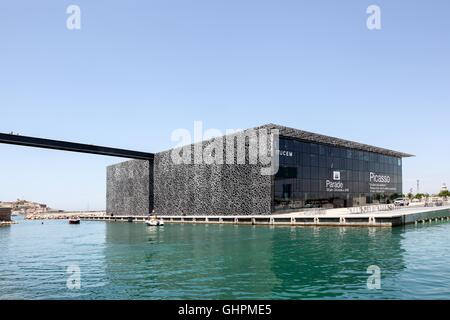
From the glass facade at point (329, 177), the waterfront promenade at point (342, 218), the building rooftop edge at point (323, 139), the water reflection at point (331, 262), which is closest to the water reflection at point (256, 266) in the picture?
the water reflection at point (331, 262)

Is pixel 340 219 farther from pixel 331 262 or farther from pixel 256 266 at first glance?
pixel 256 266

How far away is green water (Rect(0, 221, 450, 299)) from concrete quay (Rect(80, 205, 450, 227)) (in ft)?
34.2

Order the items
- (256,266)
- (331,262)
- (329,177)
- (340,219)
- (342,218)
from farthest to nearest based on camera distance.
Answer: (329,177) < (340,219) < (342,218) < (331,262) < (256,266)

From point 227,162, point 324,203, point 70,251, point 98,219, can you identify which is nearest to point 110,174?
point 98,219

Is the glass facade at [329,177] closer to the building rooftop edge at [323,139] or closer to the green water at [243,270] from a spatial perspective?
the building rooftop edge at [323,139]

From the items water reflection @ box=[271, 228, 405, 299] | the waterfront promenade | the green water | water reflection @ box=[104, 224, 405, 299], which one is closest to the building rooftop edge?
the waterfront promenade

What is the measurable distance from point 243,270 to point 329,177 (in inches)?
2245

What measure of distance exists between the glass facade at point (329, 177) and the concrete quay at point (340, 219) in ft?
18.4

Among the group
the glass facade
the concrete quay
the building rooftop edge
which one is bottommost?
the concrete quay

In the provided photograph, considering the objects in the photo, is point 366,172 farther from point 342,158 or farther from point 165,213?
point 165,213

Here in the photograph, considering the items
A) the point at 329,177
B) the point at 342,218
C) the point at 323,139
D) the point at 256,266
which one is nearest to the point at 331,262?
the point at 256,266

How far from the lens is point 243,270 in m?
25.7

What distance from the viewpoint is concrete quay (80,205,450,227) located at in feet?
172

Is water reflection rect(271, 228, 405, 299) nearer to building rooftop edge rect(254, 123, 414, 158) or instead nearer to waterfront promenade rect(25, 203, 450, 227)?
waterfront promenade rect(25, 203, 450, 227)
